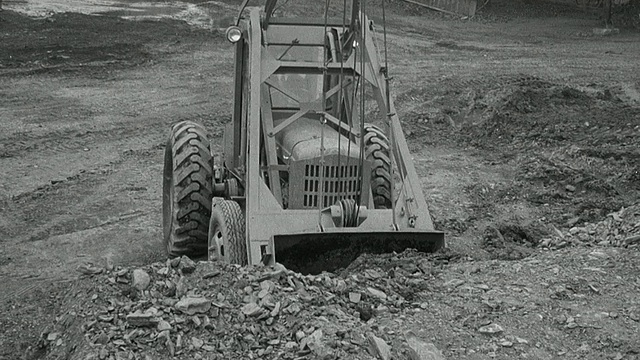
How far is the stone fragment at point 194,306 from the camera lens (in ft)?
18.5

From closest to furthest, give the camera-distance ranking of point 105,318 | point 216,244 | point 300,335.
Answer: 1. point 300,335
2. point 105,318
3. point 216,244

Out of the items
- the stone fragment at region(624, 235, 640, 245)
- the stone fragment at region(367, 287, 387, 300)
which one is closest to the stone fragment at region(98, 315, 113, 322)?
the stone fragment at region(367, 287, 387, 300)

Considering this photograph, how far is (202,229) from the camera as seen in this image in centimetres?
820

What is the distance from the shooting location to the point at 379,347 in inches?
211

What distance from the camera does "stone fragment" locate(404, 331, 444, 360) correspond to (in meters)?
5.36

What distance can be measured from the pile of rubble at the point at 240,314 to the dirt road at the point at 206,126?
1.19m

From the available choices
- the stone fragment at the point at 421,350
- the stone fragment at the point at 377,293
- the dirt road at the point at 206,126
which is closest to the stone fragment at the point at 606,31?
the dirt road at the point at 206,126

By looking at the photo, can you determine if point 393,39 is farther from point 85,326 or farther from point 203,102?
point 85,326

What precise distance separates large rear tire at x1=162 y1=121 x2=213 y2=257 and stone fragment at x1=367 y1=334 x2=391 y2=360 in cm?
308

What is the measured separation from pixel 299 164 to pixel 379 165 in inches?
59.1

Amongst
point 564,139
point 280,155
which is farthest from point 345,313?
point 564,139

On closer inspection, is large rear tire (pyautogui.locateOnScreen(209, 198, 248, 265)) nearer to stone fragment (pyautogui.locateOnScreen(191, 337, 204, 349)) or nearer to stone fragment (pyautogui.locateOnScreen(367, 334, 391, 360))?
stone fragment (pyautogui.locateOnScreen(191, 337, 204, 349))

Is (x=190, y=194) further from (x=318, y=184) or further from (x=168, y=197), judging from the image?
(x=318, y=184)

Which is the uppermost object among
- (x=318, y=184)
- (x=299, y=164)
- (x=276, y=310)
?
(x=299, y=164)
